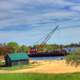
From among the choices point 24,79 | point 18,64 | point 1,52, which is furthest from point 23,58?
point 24,79

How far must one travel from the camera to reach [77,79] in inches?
1592

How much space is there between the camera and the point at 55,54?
186875 mm

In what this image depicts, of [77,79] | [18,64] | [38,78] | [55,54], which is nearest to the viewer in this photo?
[77,79]

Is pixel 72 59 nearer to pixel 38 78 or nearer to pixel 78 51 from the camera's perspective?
pixel 78 51

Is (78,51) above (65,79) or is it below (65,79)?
above

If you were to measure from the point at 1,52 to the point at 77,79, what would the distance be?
9804 cm

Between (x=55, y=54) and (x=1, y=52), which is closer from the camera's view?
(x=1, y=52)

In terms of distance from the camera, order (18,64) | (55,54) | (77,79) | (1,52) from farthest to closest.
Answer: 1. (55,54)
2. (1,52)
3. (18,64)
4. (77,79)

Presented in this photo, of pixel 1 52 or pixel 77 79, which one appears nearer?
pixel 77 79

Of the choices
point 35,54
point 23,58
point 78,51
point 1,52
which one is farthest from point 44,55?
point 78,51

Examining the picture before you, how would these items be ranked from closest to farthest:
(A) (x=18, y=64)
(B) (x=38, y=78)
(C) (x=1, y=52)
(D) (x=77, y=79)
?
(D) (x=77, y=79)
(B) (x=38, y=78)
(A) (x=18, y=64)
(C) (x=1, y=52)

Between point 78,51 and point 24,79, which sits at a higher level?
point 78,51

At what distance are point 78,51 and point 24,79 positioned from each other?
Answer: 803 centimetres

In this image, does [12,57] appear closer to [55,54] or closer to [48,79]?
[48,79]
